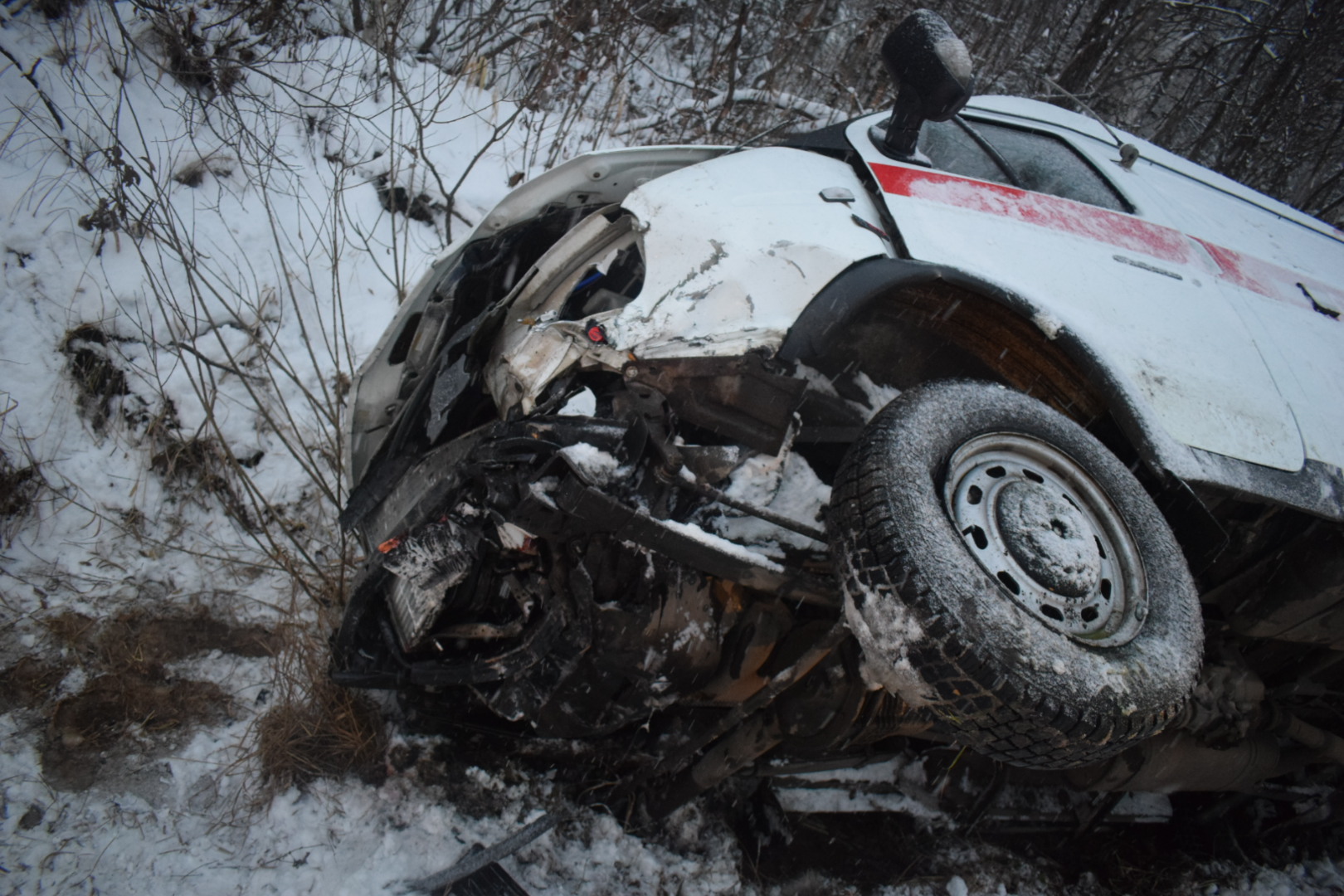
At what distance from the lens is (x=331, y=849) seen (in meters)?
2.18

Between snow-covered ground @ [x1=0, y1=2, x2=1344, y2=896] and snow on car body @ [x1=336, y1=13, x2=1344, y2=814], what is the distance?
0.40 meters

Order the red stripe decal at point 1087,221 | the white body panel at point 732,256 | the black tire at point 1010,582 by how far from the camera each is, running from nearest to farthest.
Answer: the black tire at point 1010,582, the white body panel at point 732,256, the red stripe decal at point 1087,221

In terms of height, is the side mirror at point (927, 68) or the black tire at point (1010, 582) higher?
the side mirror at point (927, 68)

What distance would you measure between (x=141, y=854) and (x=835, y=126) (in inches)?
123

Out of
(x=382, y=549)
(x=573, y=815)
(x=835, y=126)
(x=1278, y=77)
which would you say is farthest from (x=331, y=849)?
(x=1278, y=77)

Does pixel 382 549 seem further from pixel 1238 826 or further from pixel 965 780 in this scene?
pixel 1238 826

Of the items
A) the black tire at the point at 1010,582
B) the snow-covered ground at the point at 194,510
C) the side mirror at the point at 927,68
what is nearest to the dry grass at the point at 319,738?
the snow-covered ground at the point at 194,510

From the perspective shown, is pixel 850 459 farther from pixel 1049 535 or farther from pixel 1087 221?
pixel 1087 221

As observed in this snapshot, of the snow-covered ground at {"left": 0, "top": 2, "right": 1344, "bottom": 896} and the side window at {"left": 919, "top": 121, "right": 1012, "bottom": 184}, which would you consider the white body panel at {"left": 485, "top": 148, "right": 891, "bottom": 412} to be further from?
the snow-covered ground at {"left": 0, "top": 2, "right": 1344, "bottom": 896}

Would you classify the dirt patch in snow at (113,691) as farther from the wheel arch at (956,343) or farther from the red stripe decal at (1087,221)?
the red stripe decal at (1087,221)

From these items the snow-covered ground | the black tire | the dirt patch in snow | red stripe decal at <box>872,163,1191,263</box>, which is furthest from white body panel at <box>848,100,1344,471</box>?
the dirt patch in snow

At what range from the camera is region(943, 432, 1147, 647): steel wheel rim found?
1.80m

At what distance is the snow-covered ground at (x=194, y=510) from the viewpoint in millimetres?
2193

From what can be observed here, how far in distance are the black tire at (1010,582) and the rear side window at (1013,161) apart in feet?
3.37
